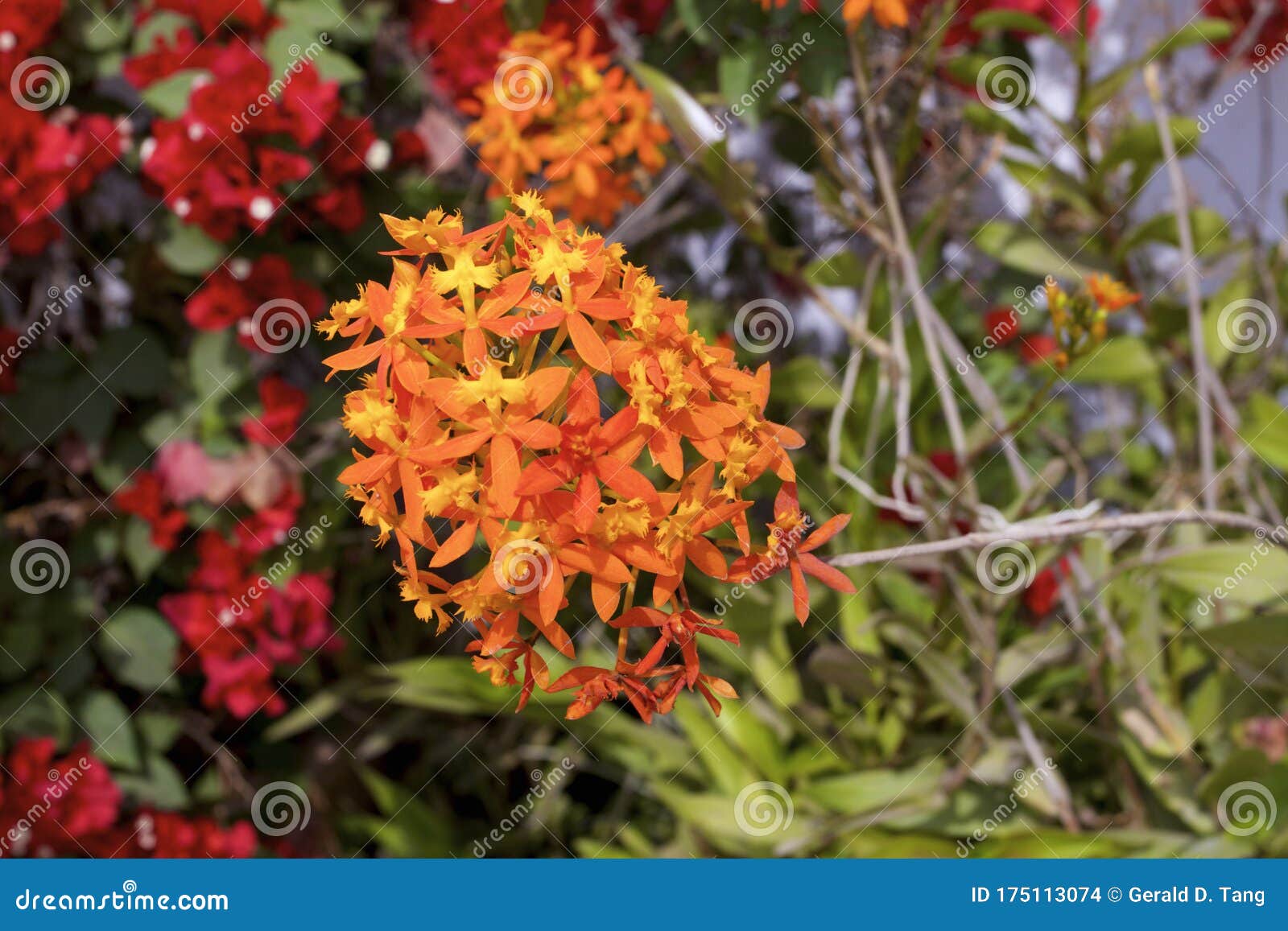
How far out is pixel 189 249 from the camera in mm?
1777

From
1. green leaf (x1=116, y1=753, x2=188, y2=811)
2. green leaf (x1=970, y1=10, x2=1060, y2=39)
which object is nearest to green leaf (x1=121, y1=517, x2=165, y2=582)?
green leaf (x1=116, y1=753, x2=188, y2=811)

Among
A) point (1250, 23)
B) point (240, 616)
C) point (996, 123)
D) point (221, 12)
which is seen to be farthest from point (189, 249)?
point (1250, 23)

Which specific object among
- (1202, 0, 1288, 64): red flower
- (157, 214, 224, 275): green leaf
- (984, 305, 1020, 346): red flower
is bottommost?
(157, 214, 224, 275): green leaf

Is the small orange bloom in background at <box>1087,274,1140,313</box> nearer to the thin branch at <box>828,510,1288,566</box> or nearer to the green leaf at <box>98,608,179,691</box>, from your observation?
the thin branch at <box>828,510,1288,566</box>

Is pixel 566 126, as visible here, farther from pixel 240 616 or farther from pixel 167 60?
pixel 240 616

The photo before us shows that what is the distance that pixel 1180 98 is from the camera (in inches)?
91.7

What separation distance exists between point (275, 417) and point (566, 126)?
2.51ft

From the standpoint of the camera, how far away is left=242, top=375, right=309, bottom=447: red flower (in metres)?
1.85

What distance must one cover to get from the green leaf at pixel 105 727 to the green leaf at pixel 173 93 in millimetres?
1092

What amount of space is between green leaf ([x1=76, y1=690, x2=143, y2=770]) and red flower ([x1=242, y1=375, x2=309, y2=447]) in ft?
1.93

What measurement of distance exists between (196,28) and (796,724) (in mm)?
1654

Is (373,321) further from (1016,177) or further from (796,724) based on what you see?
(1016,177)

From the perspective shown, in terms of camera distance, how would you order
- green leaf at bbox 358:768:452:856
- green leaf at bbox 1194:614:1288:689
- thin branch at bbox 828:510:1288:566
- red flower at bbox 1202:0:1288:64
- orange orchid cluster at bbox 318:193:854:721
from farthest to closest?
red flower at bbox 1202:0:1288:64 → green leaf at bbox 358:768:452:856 → green leaf at bbox 1194:614:1288:689 → thin branch at bbox 828:510:1288:566 → orange orchid cluster at bbox 318:193:854:721

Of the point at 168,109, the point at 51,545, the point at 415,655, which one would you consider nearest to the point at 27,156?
the point at 168,109
